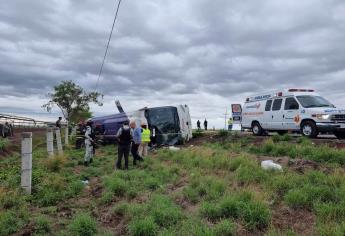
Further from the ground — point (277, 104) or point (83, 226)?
point (277, 104)

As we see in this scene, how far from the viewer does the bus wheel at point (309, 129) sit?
16.6 meters

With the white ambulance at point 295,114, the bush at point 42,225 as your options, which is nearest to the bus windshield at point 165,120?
the white ambulance at point 295,114

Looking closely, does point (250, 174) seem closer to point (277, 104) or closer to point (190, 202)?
point (190, 202)

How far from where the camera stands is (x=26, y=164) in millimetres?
8711

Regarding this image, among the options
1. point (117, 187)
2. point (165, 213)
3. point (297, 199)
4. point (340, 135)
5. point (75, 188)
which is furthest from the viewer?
point (340, 135)

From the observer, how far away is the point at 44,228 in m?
6.25

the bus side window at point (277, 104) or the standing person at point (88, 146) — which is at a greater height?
the bus side window at point (277, 104)

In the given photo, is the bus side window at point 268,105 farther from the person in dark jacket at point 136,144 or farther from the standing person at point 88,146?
the standing person at point 88,146

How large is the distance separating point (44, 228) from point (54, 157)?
6.52m

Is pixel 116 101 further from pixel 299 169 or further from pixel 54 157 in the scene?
pixel 299 169

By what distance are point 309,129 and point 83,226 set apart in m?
13.1

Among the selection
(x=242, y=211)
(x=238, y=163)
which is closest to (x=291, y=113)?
(x=238, y=163)

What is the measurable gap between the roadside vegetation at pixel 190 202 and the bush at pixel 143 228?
0.05 feet

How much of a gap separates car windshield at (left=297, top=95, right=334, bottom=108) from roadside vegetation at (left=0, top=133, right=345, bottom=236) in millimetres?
6168
